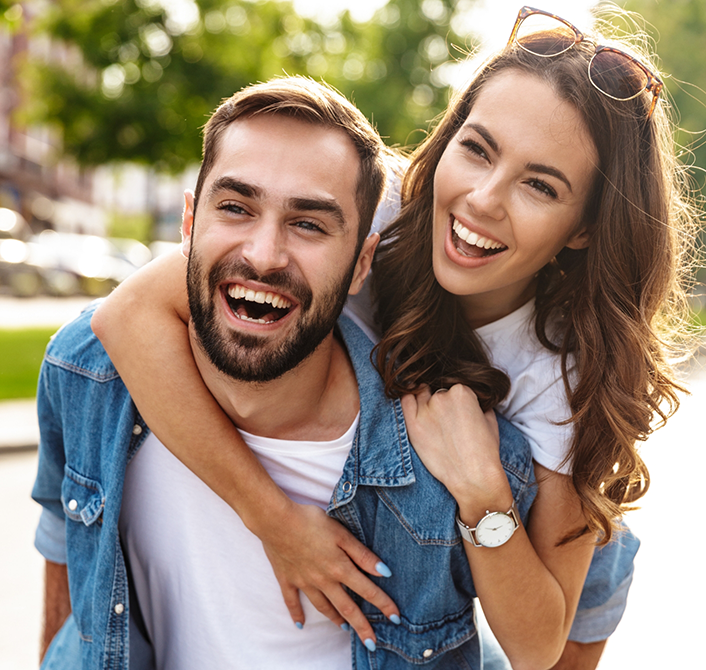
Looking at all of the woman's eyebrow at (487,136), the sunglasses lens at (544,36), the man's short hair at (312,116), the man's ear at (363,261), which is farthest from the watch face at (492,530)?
the sunglasses lens at (544,36)

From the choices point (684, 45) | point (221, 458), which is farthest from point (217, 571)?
point (684, 45)

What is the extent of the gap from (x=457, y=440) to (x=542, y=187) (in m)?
0.91

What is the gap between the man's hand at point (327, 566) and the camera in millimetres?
2207

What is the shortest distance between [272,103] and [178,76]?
15.6 metres

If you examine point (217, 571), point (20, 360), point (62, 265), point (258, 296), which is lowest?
point (62, 265)

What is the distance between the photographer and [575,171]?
2.47 metres

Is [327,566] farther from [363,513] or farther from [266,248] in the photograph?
[266,248]

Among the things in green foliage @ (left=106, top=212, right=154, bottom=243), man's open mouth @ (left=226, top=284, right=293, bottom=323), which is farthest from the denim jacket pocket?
green foliage @ (left=106, top=212, right=154, bottom=243)

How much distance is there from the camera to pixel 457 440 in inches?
87.4

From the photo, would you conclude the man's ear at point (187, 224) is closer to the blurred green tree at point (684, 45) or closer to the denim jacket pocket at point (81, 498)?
the denim jacket pocket at point (81, 498)

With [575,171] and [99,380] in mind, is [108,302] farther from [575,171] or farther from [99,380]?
[575,171]

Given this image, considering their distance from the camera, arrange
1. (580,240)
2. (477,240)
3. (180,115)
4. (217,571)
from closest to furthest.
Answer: (217,571) → (477,240) → (580,240) → (180,115)

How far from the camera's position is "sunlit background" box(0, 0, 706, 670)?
5191 millimetres

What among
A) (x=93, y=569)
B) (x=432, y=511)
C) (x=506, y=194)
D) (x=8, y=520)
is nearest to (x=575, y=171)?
(x=506, y=194)
